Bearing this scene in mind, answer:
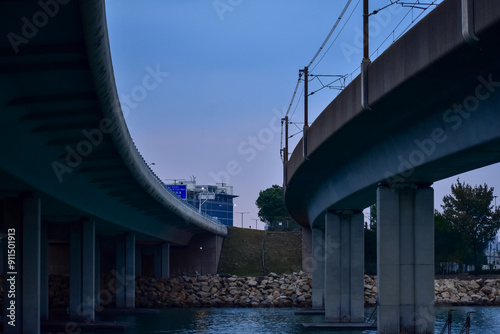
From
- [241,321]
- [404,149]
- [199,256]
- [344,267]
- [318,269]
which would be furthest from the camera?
[199,256]

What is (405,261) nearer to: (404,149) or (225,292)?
(404,149)

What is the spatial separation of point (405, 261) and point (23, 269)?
16.0 meters

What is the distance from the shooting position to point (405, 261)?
37219 millimetres

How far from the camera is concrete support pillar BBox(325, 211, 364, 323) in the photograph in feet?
180

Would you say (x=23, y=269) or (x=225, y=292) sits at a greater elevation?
(x=23, y=269)

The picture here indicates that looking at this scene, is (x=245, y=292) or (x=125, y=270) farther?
(x=245, y=292)

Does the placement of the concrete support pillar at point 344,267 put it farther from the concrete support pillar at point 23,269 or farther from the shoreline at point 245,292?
the shoreline at point 245,292

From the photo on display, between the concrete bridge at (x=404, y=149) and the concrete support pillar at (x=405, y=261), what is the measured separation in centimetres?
4

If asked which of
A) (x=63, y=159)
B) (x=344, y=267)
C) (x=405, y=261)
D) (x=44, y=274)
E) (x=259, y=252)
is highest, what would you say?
(x=63, y=159)

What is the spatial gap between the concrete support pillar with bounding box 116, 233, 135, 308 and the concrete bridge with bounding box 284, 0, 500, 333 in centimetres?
2424

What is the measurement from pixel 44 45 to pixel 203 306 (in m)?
67.2

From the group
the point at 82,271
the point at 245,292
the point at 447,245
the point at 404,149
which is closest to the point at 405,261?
the point at 404,149

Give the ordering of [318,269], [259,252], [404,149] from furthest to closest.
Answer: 1. [259,252]
2. [318,269]
3. [404,149]

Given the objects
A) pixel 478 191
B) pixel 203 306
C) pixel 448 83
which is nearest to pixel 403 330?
pixel 448 83
